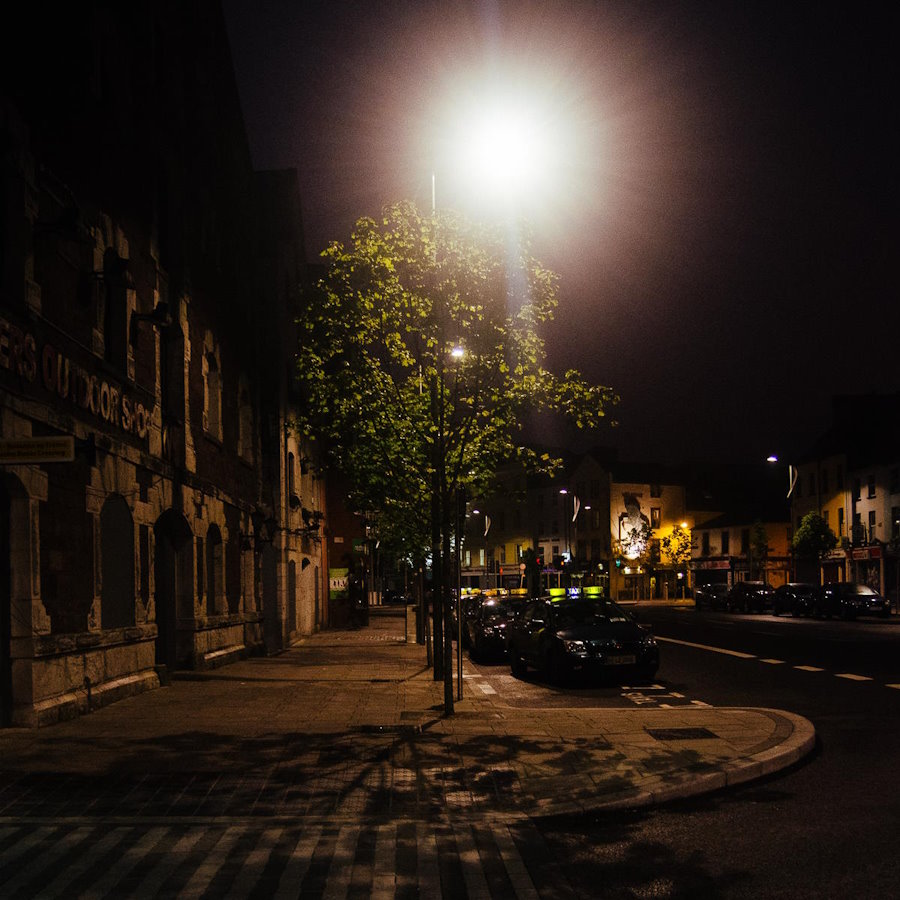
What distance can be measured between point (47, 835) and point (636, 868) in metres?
3.76

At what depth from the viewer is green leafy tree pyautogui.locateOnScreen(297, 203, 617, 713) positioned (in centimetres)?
1756

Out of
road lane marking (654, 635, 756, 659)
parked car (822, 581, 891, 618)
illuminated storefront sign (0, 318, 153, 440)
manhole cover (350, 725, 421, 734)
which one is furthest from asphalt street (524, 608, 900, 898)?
parked car (822, 581, 891, 618)

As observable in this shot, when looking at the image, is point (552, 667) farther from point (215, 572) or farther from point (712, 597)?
point (712, 597)

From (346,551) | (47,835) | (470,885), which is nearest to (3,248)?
(47,835)

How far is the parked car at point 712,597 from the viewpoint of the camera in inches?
2518

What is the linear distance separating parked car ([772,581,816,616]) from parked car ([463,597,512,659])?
27.2 m

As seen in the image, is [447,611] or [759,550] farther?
[759,550]

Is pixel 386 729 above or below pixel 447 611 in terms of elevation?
below

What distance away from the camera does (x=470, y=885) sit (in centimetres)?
645

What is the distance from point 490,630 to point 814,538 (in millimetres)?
42749

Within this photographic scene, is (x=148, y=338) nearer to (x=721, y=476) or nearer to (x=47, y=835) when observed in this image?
(x=47, y=835)

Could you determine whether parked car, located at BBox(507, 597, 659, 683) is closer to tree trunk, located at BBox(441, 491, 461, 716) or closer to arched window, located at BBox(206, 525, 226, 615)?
tree trunk, located at BBox(441, 491, 461, 716)

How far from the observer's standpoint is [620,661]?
19.2 metres

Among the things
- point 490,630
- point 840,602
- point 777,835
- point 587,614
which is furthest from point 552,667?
point 840,602
